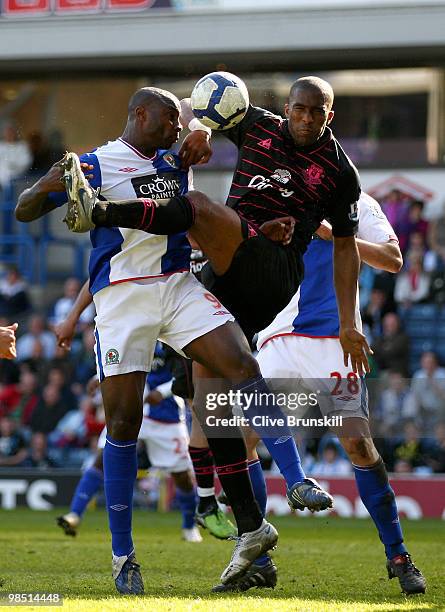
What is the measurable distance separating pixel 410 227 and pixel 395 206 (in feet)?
1.59

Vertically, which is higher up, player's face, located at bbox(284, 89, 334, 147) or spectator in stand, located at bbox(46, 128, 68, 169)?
player's face, located at bbox(284, 89, 334, 147)

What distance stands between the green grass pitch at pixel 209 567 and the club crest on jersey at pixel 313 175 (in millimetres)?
2024

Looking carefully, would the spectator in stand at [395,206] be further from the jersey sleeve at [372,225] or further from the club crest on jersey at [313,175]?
the club crest on jersey at [313,175]

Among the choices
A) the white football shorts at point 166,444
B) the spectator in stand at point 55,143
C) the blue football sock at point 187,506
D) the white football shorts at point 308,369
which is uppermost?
the spectator in stand at point 55,143

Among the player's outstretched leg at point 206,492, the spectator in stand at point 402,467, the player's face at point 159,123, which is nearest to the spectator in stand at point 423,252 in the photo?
the spectator in stand at point 402,467

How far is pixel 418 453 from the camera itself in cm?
1307

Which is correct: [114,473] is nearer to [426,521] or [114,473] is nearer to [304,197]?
[304,197]

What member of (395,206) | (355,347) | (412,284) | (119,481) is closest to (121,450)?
(119,481)

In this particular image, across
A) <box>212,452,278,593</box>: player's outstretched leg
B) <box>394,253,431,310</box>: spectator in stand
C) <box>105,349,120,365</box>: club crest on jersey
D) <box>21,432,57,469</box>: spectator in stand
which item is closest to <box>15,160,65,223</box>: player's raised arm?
<box>105,349,120,365</box>: club crest on jersey

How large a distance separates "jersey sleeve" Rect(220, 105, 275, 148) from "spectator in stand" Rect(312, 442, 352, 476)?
728 centimetres

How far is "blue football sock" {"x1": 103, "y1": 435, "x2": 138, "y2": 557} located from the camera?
5.79 meters

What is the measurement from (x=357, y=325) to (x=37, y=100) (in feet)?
42.4

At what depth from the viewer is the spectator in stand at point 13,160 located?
54.9ft

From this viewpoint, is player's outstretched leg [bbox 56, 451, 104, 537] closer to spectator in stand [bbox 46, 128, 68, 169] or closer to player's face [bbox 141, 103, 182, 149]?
player's face [bbox 141, 103, 182, 149]
